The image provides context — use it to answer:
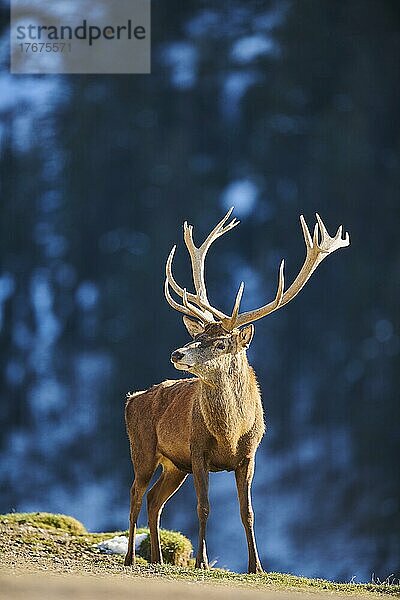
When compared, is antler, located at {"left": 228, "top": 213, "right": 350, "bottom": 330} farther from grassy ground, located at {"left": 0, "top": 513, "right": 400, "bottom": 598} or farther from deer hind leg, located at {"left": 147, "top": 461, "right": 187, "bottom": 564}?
grassy ground, located at {"left": 0, "top": 513, "right": 400, "bottom": 598}

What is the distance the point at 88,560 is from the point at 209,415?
A: 47.7 inches

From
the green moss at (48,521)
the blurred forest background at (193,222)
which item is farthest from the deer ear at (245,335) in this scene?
the green moss at (48,521)

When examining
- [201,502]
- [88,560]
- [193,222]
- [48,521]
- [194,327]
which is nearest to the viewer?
[201,502]

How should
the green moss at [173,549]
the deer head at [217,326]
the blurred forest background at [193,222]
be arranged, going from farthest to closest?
1. the blurred forest background at [193,222]
2. the green moss at [173,549]
3. the deer head at [217,326]

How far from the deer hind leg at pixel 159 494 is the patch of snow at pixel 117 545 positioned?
0.51m

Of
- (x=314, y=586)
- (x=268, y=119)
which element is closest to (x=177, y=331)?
(x=268, y=119)

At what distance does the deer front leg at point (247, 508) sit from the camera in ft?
14.7

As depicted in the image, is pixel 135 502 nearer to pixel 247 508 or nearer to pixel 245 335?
pixel 247 508

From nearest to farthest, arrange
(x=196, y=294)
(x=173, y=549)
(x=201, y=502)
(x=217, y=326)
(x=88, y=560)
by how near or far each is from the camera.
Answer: (x=201, y=502) → (x=217, y=326) → (x=196, y=294) → (x=88, y=560) → (x=173, y=549)

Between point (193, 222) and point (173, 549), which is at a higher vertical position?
point (193, 222)

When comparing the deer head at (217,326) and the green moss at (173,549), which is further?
the green moss at (173,549)

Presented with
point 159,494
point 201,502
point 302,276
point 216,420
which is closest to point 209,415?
point 216,420

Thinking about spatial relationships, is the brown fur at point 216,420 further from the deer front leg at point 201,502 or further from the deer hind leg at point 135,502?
the deer hind leg at point 135,502

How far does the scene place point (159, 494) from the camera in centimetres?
496
